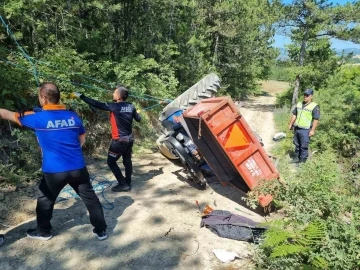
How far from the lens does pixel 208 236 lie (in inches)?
160

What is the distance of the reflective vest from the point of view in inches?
264

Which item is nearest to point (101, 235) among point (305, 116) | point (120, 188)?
point (120, 188)

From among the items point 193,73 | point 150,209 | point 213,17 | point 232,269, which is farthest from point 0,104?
point 213,17

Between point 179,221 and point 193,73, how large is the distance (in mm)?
10337

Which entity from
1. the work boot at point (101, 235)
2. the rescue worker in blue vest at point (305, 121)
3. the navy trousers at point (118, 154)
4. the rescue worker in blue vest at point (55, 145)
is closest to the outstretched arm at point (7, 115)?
the rescue worker in blue vest at point (55, 145)

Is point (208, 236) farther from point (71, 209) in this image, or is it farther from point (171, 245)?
point (71, 209)

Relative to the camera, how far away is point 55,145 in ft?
Result: 10.8

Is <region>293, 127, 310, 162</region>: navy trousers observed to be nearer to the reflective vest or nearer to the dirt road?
the reflective vest

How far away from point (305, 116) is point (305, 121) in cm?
11

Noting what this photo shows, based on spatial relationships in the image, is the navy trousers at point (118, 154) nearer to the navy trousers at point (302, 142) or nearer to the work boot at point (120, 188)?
the work boot at point (120, 188)

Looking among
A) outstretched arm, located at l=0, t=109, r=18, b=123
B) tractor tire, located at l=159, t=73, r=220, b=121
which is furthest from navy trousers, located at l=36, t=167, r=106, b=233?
tractor tire, located at l=159, t=73, r=220, b=121

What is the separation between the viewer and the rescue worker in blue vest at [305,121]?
6665 mm

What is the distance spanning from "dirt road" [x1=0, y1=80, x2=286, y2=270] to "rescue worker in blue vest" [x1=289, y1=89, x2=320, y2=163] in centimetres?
235

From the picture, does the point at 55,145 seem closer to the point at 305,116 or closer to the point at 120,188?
the point at 120,188
